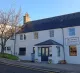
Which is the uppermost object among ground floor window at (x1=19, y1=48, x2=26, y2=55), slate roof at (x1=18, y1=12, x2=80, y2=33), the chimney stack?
the chimney stack

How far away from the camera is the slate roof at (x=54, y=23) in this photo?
36344 millimetres

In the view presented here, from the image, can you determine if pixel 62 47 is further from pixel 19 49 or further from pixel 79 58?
pixel 19 49

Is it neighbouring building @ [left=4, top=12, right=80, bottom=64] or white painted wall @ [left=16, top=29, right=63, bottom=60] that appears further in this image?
white painted wall @ [left=16, top=29, right=63, bottom=60]

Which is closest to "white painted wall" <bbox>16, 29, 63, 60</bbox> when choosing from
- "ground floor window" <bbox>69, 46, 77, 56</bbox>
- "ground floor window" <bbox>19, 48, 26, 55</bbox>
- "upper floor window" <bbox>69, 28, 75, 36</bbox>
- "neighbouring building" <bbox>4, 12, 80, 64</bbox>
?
"neighbouring building" <bbox>4, 12, 80, 64</bbox>

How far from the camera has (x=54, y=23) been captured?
39.0 m

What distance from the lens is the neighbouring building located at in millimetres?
34750

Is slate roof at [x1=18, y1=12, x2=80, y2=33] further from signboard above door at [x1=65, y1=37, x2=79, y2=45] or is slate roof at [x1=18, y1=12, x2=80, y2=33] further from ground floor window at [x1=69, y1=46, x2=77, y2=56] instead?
→ ground floor window at [x1=69, y1=46, x2=77, y2=56]

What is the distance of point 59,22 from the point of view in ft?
126

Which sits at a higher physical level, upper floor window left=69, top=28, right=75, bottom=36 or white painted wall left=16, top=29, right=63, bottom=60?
upper floor window left=69, top=28, right=75, bottom=36

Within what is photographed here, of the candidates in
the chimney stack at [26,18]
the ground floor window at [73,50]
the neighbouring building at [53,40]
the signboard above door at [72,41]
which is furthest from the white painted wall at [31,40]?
the chimney stack at [26,18]

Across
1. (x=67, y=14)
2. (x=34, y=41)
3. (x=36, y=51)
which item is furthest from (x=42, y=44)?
(x=67, y=14)

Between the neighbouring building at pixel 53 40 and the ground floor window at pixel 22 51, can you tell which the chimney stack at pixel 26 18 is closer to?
the neighbouring building at pixel 53 40

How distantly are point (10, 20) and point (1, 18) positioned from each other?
1698 millimetres

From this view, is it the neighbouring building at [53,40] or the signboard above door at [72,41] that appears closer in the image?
the signboard above door at [72,41]
